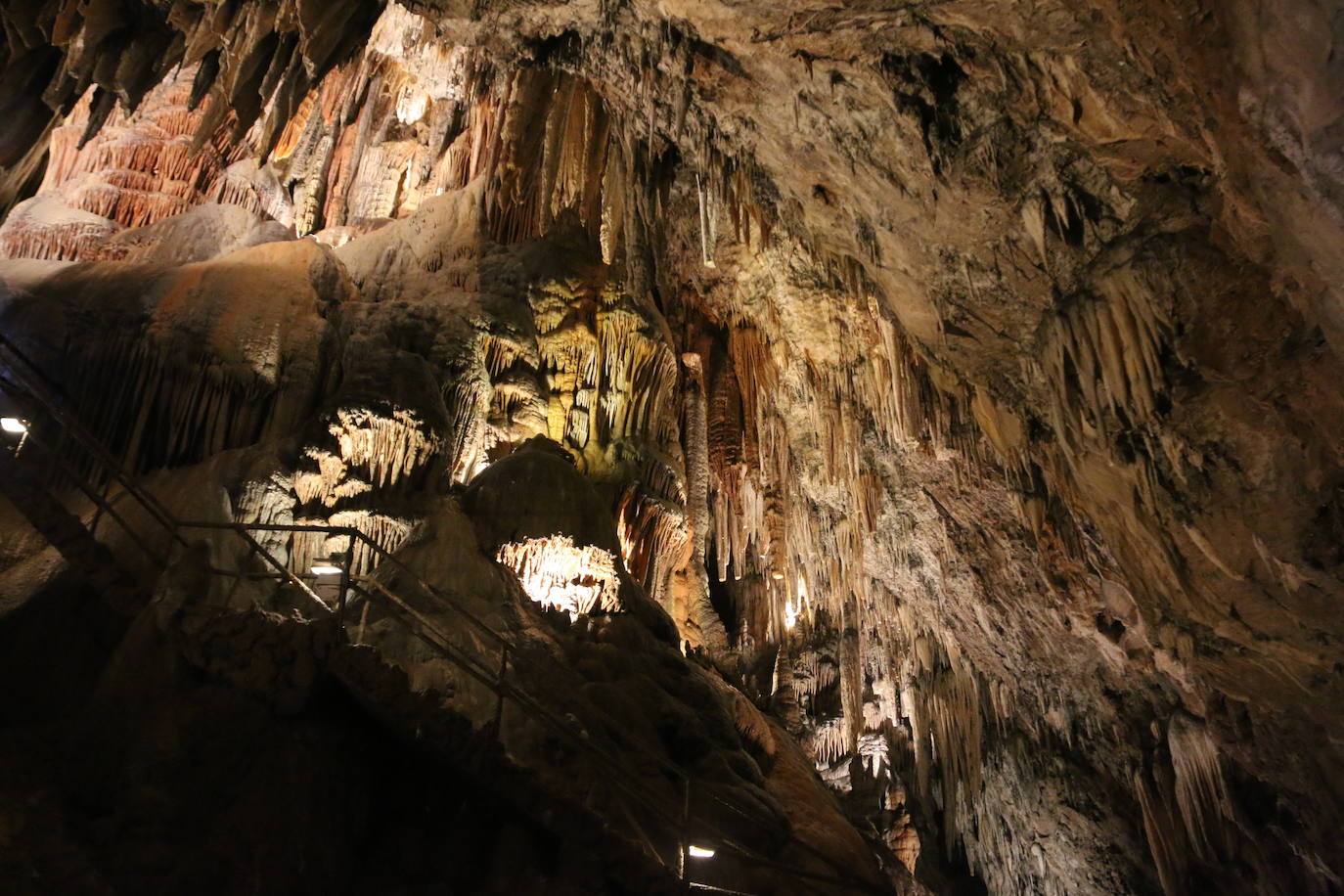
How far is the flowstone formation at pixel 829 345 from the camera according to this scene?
5.31 metres

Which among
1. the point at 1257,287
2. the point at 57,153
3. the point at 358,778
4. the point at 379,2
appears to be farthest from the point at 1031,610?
the point at 57,153

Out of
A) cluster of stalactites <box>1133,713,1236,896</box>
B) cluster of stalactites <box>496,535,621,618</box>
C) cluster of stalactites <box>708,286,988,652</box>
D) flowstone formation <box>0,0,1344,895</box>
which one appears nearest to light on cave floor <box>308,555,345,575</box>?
flowstone formation <box>0,0,1344,895</box>

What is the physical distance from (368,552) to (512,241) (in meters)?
5.73

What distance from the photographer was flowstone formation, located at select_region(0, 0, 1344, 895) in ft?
17.4

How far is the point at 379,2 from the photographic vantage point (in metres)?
7.02

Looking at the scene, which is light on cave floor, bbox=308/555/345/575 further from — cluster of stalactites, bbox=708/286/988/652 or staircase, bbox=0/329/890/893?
cluster of stalactites, bbox=708/286/988/652

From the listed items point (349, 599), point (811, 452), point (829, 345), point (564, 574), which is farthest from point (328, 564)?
point (811, 452)

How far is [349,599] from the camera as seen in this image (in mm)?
7031

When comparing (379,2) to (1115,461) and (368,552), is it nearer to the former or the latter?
(368,552)

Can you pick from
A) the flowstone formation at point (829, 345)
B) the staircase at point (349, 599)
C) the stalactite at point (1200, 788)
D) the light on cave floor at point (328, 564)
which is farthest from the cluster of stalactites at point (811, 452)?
the light on cave floor at point (328, 564)

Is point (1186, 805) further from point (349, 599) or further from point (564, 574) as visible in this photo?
point (349, 599)

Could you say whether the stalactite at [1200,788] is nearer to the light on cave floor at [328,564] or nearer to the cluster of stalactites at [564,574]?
the cluster of stalactites at [564,574]

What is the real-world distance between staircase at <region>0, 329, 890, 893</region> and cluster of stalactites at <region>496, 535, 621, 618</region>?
4.89 ft

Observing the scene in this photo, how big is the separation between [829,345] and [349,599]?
6911mm
